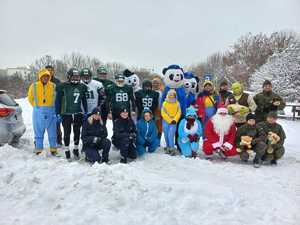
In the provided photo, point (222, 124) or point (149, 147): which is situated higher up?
point (222, 124)

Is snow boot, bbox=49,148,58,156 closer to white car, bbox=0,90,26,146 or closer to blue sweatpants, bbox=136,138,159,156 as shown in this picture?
white car, bbox=0,90,26,146

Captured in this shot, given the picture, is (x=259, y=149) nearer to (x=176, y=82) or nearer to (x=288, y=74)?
(x=176, y=82)

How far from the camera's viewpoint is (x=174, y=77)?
851 centimetres

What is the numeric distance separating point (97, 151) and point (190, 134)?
6.99ft

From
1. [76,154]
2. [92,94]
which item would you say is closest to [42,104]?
[92,94]

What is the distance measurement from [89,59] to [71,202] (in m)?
56.5

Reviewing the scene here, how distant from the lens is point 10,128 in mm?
7391

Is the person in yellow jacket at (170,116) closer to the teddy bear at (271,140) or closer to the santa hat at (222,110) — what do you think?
the santa hat at (222,110)

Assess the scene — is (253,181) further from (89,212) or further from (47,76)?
(47,76)

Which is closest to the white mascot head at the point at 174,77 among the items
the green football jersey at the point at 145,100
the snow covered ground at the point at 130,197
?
the green football jersey at the point at 145,100

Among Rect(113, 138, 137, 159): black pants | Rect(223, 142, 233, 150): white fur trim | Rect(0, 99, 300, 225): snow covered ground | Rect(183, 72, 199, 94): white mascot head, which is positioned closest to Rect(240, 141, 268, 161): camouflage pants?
Rect(223, 142, 233, 150): white fur trim

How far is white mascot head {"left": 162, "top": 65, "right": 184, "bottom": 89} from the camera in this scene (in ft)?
27.9

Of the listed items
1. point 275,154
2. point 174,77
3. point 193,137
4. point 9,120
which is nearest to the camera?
point 9,120

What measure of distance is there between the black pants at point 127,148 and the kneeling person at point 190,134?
1158 millimetres
